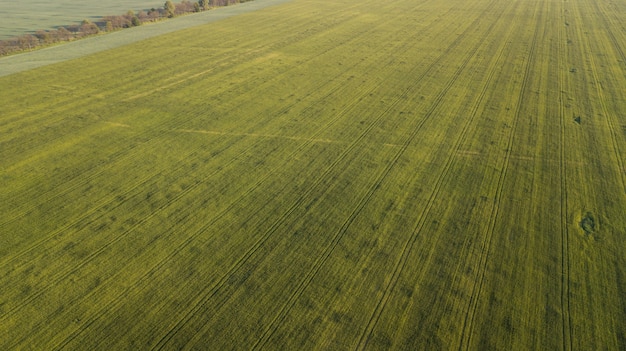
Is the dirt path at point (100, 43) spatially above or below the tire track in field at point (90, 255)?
above

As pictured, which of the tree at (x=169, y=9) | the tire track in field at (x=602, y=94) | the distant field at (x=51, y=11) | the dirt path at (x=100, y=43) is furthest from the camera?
the tree at (x=169, y=9)

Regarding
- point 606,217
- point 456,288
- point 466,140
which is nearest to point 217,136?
point 466,140

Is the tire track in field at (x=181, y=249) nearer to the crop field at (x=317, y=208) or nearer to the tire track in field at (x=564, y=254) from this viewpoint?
the crop field at (x=317, y=208)

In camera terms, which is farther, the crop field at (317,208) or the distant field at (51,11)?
the distant field at (51,11)

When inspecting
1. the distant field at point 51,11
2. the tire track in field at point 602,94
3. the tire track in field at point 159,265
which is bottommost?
the tire track in field at point 159,265

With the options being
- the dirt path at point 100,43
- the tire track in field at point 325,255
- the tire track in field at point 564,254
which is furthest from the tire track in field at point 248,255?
the dirt path at point 100,43

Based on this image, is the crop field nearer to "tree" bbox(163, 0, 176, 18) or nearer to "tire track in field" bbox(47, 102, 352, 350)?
"tire track in field" bbox(47, 102, 352, 350)

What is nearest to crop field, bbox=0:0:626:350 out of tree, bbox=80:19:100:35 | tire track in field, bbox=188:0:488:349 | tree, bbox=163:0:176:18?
tire track in field, bbox=188:0:488:349
